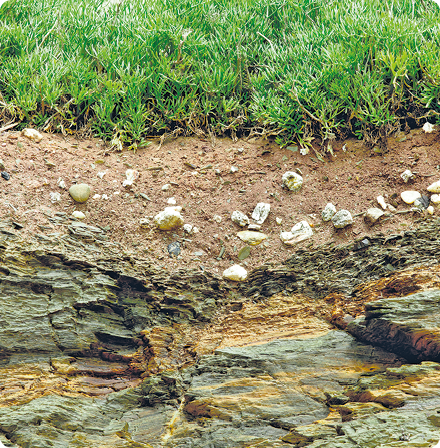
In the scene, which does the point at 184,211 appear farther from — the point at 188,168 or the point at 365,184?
the point at 365,184

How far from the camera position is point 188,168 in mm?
3713

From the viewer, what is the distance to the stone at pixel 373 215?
10.1ft

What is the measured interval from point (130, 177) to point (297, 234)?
161 centimetres

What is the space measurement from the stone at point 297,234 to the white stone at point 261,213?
0.72 feet

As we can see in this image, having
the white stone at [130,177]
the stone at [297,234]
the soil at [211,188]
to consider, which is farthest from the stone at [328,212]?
the white stone at [130,177]

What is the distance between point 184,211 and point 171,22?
2369 millimetres

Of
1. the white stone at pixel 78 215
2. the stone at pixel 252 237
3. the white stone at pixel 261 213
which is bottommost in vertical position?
the stone at pixel 252 237

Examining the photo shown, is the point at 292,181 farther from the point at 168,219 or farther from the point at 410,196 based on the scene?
the point at 168,219

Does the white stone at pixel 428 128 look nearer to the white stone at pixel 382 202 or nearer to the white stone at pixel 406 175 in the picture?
the white stone at pixel 406 175

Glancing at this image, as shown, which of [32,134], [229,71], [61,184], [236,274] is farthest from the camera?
[229,71]

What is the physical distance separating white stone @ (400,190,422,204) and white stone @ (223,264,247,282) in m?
1.43

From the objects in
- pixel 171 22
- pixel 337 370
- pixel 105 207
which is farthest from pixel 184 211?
pixel 171 22

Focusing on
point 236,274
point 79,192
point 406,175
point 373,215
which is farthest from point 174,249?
point 406,175

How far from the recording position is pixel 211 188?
11.7 ft
